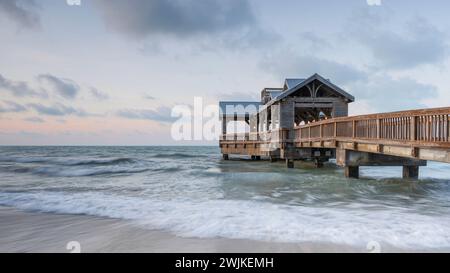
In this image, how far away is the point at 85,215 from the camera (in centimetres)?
725

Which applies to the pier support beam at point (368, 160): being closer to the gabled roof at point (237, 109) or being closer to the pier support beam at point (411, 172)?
the pier support beam at point (411, 172)

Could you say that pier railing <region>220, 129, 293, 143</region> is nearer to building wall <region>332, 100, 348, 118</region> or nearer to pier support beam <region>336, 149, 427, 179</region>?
building wall <region>332, 100, 348, 118</region>

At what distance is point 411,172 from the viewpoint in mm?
13008

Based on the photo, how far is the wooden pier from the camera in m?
6.89

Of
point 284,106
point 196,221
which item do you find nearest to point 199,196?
point 196,221

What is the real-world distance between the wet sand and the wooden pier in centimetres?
432

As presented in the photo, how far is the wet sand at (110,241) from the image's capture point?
4.79 m

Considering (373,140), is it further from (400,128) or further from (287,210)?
(287,210)

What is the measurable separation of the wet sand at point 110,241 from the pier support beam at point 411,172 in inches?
421

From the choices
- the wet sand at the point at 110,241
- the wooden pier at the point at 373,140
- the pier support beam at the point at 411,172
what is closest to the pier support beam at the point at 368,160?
the wooden pier at the point at 373,140

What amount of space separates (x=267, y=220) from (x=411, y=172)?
10.6 m

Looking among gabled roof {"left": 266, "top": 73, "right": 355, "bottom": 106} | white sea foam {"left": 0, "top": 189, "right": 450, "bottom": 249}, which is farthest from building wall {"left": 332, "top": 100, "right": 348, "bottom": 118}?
white sea foam {"left": 0, "top": 189, "right": 450, "bottom": 249}
